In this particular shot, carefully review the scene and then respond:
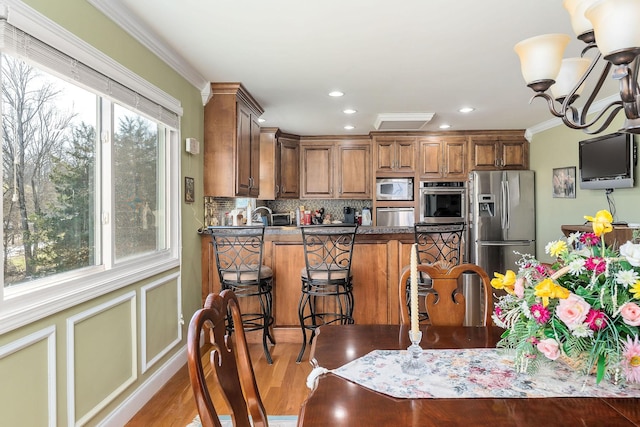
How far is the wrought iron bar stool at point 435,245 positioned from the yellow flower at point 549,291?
193 centimetres

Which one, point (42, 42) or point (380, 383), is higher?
point (42, 42)

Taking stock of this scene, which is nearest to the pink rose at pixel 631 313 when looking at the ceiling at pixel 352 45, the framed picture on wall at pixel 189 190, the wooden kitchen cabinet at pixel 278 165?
the ceiling at pixel 352 45

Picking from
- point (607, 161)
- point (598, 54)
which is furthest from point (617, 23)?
point (607, 161)

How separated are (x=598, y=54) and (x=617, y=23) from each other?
0.42 m

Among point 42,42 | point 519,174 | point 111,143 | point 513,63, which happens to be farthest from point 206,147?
point 519,174

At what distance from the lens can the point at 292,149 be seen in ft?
19.0

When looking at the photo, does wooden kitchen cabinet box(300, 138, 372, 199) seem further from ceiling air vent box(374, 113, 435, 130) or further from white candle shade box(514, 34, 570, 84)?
white candle shade box(514, 34, 570, 84)

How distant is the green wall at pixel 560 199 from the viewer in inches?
144

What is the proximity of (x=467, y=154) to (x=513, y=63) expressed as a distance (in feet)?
8.68

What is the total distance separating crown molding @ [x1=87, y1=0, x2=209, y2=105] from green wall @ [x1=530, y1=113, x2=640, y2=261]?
394cm

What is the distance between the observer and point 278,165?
5.53 m

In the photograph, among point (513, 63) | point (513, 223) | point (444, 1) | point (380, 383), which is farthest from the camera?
point (513, 223)

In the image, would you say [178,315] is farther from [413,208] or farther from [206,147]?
[413,208]

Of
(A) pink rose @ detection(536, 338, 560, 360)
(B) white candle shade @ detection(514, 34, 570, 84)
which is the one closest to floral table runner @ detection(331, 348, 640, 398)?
(A) pink rose @ detection(536, 338, 560, 360)
